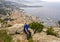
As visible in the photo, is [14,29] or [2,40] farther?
[14,29]

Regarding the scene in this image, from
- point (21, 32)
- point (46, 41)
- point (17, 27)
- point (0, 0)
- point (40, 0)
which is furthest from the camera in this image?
point (40, 0)

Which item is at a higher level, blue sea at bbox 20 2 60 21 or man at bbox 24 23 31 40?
man at bbox 24 23 31 40

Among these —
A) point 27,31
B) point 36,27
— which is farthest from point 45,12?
point 27,31

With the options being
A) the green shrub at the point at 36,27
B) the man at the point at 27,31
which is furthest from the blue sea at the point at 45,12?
the man at the point at 27,31

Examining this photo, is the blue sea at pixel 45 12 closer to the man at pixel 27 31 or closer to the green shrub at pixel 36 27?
the green shrub at pixel 36 27

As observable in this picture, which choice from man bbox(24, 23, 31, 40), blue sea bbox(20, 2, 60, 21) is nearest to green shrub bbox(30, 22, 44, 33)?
man bbox(24, 23, 31, 40)

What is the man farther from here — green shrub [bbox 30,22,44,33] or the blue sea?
the blue sea

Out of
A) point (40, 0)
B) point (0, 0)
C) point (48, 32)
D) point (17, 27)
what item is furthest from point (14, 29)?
point (40, 0)

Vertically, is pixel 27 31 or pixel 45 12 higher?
pixel 27 31

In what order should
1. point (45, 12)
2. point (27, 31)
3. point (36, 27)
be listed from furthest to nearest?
point (45, 12)
point (36, 27)
point (27, 31)

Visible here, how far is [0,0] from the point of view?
79.8 meters

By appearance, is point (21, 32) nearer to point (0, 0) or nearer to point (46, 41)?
point (46, 41)

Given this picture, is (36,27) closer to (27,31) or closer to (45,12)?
(27,31)

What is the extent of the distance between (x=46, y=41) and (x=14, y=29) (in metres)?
6.07
